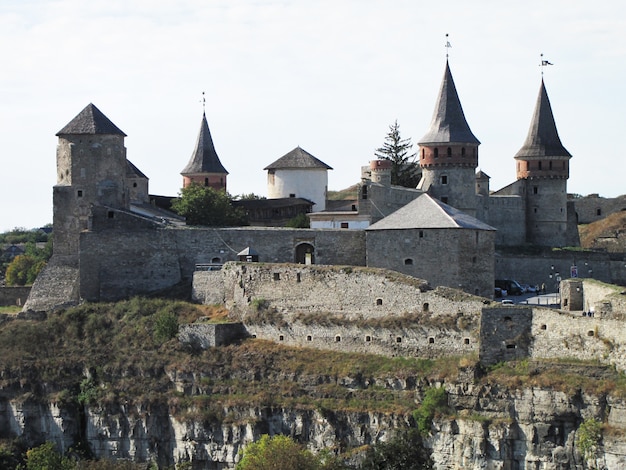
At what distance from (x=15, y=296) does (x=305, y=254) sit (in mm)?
15188

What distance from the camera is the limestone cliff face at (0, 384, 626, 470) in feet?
192

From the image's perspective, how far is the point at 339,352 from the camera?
66125 millimetres

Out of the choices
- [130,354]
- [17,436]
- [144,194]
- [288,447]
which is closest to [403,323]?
[288,447]

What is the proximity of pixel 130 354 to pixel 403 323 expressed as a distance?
478 inches

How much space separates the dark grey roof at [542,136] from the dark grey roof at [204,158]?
16648mm

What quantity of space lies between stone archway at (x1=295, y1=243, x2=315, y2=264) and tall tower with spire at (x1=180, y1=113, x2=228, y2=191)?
15.3 meters

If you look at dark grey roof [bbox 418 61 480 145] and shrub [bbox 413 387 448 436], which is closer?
shrub [bbox 413 387 448 436]

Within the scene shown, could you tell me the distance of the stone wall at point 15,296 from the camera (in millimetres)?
79000

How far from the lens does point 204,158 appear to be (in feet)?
293

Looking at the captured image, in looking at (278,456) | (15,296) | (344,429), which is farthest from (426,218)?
(15,296)

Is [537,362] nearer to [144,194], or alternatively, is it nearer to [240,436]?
[240,436]

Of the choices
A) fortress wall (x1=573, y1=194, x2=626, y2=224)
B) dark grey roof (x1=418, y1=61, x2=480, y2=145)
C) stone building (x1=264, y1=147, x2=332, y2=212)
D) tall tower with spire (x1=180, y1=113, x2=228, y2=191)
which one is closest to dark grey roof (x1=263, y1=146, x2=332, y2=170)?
stone building (x1=264, y1=147, x2=332, y2=212)

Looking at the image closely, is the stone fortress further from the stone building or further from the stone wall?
the stone wall

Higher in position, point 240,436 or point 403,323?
point 403,323
